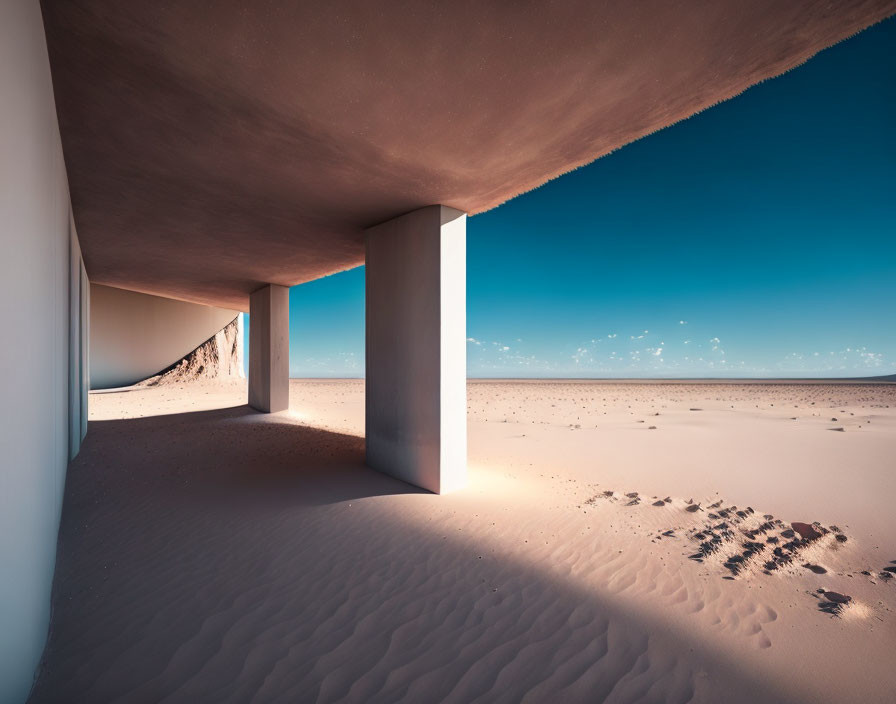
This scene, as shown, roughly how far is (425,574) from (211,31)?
4445 mm

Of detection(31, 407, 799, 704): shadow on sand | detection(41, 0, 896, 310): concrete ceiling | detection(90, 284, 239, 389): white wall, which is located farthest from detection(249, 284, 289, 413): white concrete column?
detection(90, 284, 239, 389): white wall

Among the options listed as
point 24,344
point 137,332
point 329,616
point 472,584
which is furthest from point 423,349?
point 137,332

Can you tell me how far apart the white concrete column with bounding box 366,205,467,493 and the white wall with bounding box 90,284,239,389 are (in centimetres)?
1853

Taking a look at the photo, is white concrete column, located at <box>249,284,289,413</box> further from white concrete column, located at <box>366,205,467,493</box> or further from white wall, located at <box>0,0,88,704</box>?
white wall, located at <box>0,0,88,704</box>

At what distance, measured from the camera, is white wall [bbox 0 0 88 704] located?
5.90 ft

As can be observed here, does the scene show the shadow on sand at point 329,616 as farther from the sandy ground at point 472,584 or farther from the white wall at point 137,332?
the white wall at point 137,332

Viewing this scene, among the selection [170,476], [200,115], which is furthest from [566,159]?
[170,476]

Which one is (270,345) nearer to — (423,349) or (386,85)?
(423,349)

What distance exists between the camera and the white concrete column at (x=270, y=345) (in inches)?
473

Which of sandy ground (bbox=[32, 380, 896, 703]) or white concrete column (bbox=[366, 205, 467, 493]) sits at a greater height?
white concrete column (bbox=[366, 205, 467, 493])

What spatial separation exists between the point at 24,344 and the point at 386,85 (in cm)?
295

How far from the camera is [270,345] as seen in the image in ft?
40.0

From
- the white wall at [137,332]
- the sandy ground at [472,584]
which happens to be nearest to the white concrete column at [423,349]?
the sandy ground at [472,584]

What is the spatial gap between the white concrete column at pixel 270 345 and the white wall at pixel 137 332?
10.3 m
